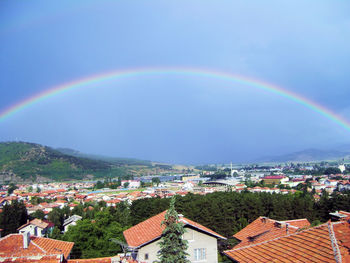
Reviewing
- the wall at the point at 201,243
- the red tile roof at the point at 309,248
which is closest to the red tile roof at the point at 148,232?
the wall at the point at 201,243

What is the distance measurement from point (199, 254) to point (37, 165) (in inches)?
6667

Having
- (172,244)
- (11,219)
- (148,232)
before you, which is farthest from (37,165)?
(172,244)

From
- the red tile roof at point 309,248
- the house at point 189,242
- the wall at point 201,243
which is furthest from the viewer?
the wall at point 201,243

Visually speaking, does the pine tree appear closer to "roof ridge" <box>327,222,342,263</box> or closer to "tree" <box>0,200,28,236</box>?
"roof ridge" <box>327,222,342,263</box>

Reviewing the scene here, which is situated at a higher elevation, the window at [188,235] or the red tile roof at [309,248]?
the red tile roof at [309,248]

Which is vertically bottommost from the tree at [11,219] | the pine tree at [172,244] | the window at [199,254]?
the tree at [11,219]

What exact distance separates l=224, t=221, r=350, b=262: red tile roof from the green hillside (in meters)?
158

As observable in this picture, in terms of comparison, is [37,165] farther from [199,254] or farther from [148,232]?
[199,254]

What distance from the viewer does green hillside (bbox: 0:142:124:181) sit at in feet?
499

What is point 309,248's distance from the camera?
5.44 meters

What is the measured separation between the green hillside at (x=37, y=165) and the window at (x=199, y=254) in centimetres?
15109

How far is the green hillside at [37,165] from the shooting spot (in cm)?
15200

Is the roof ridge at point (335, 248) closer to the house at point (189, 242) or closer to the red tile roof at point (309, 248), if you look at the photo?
the red tile roof at point (309, 248)

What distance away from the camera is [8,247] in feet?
44.3
